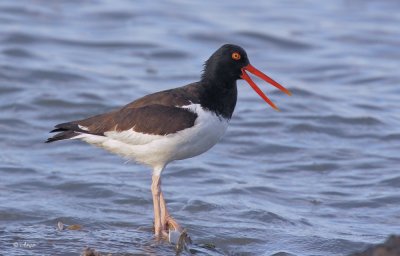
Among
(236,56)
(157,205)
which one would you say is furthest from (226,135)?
(157,205)

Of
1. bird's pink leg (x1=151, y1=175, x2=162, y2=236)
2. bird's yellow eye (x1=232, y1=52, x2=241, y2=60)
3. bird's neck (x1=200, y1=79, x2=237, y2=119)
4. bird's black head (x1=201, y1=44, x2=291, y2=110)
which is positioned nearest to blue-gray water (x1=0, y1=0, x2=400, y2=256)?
bird's pink leg (x1=151, y1=175, x2=162, y2=236)

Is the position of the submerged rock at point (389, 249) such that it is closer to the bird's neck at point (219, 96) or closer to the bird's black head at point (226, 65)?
the bird's neck at point (219, 96)

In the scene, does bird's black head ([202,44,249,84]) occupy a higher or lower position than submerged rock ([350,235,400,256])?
higher

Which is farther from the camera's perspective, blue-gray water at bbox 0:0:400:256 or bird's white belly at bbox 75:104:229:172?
blue-gray water at bbox 0:0:400:256

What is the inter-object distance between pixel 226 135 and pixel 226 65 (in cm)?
385

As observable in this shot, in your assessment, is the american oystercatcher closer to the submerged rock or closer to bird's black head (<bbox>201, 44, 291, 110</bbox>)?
bird's black head (<bbox>201, 44, 291, 110</bbox>)

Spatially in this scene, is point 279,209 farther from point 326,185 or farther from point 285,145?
point 285,145

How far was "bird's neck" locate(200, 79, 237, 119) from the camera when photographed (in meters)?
7.36

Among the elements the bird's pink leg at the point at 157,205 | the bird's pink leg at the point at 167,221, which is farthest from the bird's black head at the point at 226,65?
the bird's pink leg at the point at 167,221

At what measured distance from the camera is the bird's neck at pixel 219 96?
736cm

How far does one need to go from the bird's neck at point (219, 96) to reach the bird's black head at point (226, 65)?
5 cm

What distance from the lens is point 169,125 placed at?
286 inches

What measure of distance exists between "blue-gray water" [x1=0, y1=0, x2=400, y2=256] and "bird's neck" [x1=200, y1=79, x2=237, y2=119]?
3.72 feet

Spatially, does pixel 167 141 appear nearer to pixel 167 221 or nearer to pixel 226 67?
pixel 167 221
